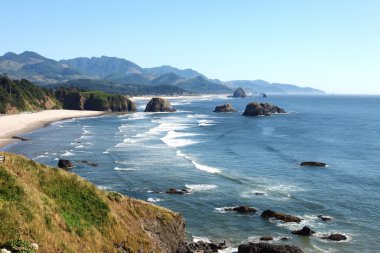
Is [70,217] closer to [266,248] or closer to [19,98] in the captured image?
[266,248]

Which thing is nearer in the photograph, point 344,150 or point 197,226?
point 197,226

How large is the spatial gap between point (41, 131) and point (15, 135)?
12.9m

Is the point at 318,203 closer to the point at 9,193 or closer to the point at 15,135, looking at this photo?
the point at 9,193

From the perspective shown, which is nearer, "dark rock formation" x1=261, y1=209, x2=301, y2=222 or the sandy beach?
"dark rock formation" x1=261, y1=209, x2=301, y2=222

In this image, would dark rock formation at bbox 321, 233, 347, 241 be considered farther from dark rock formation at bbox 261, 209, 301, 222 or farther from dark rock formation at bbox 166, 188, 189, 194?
dark rock formation at bbox 166, 188, 189, 194

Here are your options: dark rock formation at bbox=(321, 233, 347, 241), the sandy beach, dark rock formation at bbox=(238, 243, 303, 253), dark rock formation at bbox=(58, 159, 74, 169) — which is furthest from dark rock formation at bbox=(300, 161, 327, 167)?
the sandy beach

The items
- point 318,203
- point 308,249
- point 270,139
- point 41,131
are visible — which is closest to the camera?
point 308,249

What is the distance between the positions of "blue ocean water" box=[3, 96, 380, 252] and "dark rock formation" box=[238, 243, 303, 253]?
Answer: 335 cm

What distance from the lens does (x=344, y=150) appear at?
305 ft

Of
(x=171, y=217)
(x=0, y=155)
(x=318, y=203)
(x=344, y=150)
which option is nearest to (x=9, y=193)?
(x=0, y=155)

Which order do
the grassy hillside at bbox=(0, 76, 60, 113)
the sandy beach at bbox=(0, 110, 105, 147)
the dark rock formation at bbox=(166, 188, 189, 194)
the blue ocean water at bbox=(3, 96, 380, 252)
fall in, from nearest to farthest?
the blue ocean water at bbox=(3, 96, 380, 252) → the dark rock formation at bbox=(166, 188, 189, 194) → the sandy beach at bbox=(0, 110, 105, 147) → the grassy hillside at bbox=(0, 76, 60, 113)

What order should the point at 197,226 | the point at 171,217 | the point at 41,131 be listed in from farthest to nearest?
1. the point at 41,131
2. the point at 197,226
3. the point at 171,217

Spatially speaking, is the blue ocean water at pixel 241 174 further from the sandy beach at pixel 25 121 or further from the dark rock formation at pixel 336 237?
the sandy beach at pixel 25 121

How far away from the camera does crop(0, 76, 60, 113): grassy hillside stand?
551ft
